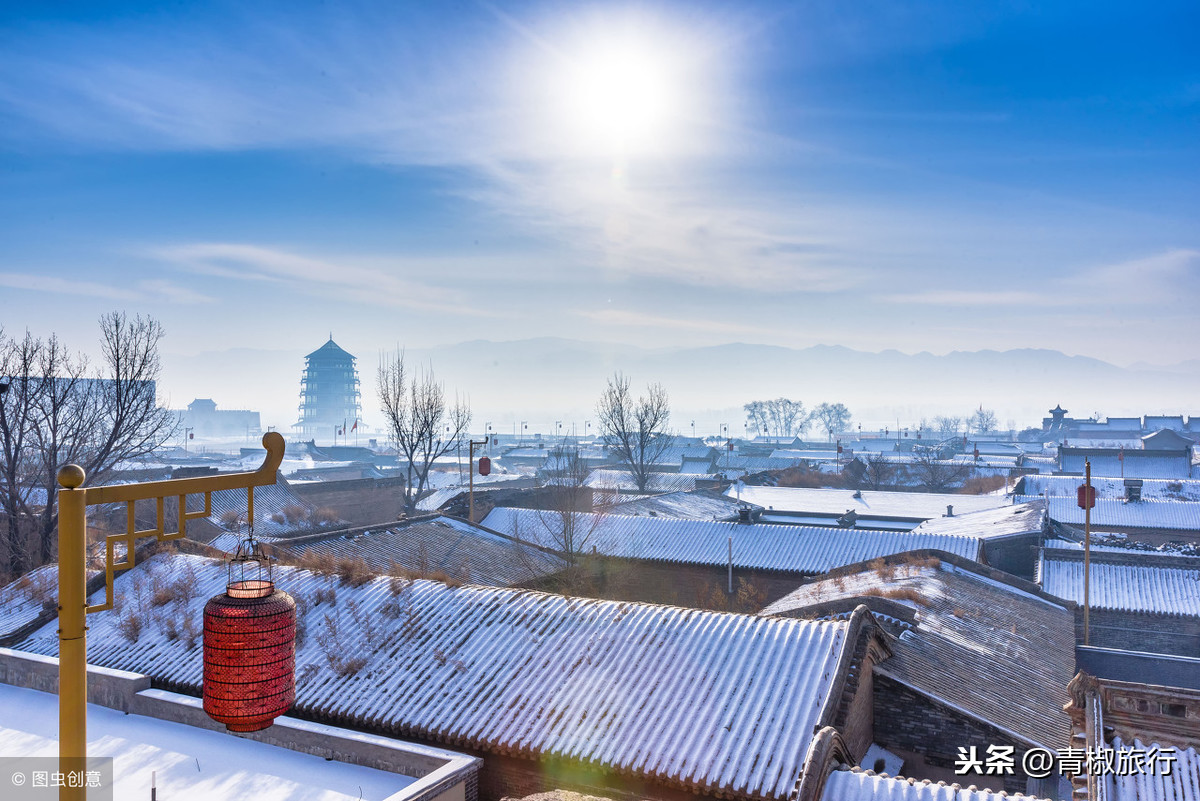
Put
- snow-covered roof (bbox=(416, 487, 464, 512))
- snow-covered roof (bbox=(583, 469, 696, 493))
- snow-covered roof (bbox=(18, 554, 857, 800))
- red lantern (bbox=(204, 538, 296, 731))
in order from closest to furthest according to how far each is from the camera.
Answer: red lantern (bbox=(204, 538, 296, 731)), snow-covered roof (bbox=(18, 554, 857, 800)), snow-covered roof (bbox=(416, 487, 464, 512)), snow-covered roof (bbox=(583, 469, 696, 493))

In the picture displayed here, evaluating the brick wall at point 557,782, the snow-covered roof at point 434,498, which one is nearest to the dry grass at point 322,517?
the snow-covered roof at point 434,498

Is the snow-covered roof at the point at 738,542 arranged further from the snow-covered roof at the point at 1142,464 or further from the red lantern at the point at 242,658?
the snow-covered roof at the point at 1142,464

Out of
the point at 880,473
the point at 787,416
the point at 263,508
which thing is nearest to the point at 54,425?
the point at 263,508

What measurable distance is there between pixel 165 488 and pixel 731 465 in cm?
7344

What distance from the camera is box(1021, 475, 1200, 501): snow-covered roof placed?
Answer: 4072cm

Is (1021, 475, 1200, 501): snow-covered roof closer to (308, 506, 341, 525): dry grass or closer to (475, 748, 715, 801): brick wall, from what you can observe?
(308, 506, 341, 525): dry grass

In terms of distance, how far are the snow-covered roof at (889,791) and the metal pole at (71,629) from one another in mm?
6534

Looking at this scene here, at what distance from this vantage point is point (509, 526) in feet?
97.5

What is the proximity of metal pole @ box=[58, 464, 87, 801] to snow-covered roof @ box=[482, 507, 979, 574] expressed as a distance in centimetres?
2105

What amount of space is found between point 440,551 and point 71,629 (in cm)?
1897

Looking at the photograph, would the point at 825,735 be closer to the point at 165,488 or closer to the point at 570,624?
the point at 570,624

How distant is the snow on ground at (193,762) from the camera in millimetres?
7805

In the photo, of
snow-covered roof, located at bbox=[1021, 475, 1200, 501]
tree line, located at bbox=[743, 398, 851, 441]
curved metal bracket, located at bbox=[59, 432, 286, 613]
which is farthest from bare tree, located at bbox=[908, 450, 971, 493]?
tree line, located at bbox=[743, 398, 851, 441]

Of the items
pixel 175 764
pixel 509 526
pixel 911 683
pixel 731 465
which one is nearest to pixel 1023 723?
pixel 911 683
